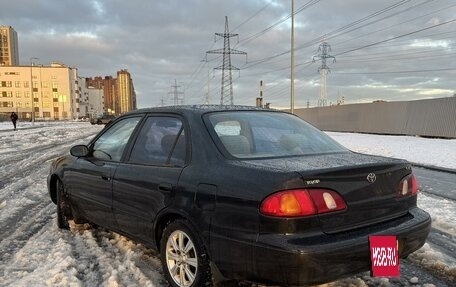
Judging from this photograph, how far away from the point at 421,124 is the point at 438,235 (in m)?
25.5

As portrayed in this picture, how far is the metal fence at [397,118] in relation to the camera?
87.5ft

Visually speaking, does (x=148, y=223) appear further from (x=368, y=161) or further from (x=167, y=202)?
(x=368, y=161)

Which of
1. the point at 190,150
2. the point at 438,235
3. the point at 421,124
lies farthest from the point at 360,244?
the point at 421,124

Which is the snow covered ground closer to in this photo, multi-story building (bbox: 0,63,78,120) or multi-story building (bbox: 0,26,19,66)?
multi-story building (bbox: 0,63,78,120)

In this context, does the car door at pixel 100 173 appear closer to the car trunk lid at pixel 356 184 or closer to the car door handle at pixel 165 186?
the car door handle at pixel 165 186

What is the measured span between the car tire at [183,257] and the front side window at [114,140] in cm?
122

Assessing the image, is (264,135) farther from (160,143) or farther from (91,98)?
(91,98)

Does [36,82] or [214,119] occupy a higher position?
[36,82]

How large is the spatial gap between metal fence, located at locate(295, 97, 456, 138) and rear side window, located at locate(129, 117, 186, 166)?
2523 cm

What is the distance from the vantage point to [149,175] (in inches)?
157

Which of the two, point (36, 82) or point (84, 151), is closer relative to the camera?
point (84, 151)

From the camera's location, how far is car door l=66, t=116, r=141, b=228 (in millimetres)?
4621

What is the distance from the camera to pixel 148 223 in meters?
3.97

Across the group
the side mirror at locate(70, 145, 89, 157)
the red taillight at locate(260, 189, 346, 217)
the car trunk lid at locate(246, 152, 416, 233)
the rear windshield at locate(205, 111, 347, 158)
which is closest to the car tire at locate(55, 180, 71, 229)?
the side mirror at locate(70, 145, 89, 157)
